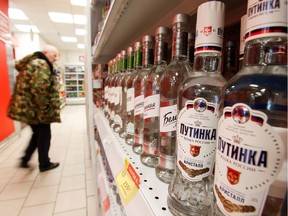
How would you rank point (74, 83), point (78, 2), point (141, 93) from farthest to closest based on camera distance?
point (74, 83) < point (78, 2) < point (141, 93)

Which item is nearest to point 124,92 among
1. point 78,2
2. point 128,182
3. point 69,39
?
point 128,182

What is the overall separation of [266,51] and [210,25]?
0.09m

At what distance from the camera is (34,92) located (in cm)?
219

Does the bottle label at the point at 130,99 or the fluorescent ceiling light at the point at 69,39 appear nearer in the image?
the bottle label at the point at 130,99

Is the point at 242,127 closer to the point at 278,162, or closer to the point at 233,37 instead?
the point at 278,162

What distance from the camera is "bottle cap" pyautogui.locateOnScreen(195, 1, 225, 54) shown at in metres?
0.30

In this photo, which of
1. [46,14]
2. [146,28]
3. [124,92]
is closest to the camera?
[124,92]

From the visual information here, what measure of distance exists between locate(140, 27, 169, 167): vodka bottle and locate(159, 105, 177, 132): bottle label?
72mm

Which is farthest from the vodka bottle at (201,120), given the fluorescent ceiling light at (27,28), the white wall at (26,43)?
the white wall at (26,43)

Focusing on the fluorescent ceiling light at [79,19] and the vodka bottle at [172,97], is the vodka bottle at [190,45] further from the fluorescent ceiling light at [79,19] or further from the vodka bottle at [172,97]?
the fluorescent ceiling light at [79,19]

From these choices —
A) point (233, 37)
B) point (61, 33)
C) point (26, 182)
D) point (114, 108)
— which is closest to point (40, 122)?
point (26, 182)

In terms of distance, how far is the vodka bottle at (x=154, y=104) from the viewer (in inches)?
21.0

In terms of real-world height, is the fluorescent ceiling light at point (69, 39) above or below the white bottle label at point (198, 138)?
above

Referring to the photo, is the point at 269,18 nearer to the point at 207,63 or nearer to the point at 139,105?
the point at 207,63
